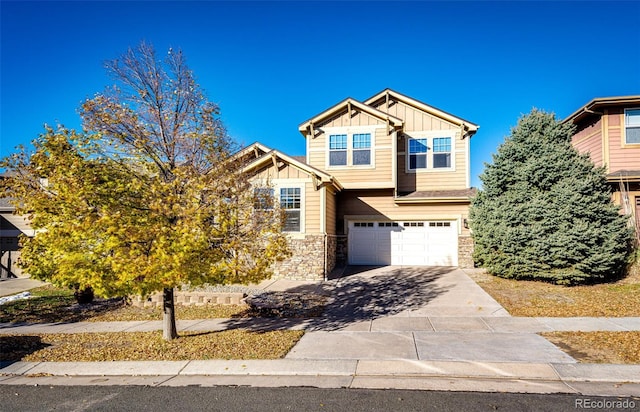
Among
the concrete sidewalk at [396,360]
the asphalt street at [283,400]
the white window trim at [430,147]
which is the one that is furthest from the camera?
the white window trim at [430,147]

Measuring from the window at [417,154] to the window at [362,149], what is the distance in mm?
2451

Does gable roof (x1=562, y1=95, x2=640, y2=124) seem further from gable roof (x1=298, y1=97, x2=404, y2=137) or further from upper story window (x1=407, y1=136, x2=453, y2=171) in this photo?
gable roof (x1=298, y1=97, x2=404, y2=137)

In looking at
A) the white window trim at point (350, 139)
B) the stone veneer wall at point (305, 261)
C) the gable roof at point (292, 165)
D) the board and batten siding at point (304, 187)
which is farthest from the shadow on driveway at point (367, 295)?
the white window trim at point (350, 139)

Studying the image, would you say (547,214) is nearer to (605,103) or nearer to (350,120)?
(605,103)

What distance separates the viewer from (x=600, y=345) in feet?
22.5

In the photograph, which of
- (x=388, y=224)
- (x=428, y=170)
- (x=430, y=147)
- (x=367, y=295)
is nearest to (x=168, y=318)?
(x=367, y=295)

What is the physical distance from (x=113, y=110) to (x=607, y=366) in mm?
10087

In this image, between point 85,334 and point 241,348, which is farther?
point 85,334

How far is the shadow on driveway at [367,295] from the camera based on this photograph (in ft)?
30.3

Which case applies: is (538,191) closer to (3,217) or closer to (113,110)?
(113,110)

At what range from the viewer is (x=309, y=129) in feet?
58.8


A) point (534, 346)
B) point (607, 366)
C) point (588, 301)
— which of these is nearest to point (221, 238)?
point (534, 346)

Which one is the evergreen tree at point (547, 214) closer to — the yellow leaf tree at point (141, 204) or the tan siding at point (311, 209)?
the tan siding at point (311, 209)

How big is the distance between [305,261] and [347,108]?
7722mm
